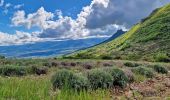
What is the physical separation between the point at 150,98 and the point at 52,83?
11.3 feet

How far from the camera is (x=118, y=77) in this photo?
61.6 ft

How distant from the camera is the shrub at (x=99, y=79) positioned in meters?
16.4

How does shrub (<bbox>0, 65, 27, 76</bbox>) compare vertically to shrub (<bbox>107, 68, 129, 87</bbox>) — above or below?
above

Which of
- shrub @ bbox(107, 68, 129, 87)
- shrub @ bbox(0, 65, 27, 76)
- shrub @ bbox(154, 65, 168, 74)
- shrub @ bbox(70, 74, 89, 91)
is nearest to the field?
shrub @ bbox(0, 65, 27, 76)

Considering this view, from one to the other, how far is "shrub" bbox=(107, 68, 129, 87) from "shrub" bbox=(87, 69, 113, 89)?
1066mm

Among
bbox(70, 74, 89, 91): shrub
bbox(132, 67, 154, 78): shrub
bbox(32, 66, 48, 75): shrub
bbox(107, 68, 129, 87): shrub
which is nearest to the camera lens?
bbox(70, 74, 89, 91): shrub

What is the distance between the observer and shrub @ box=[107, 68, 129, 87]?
18478 millimetres

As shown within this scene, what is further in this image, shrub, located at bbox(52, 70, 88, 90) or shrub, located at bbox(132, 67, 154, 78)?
shrub, located at bbox(132, 67, 154, 78)

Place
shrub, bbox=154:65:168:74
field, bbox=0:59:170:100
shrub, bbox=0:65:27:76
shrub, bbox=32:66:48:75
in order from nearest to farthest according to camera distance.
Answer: field, bbox=0:59:170:100 < shrub, bbox=0:65:27:76 < shrub, bbox=154:65:168:74 < shrub, bbox=32:66:48:75

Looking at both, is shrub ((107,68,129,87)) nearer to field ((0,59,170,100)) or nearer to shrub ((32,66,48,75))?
field ((0,59,170,100))

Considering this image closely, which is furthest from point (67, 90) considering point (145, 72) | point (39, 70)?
point (39, 70)

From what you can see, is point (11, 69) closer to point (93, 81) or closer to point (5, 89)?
point (93, 81)

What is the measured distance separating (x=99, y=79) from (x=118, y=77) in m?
2.37

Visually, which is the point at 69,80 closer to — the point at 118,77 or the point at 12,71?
the point at 118,77
